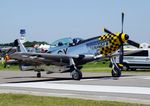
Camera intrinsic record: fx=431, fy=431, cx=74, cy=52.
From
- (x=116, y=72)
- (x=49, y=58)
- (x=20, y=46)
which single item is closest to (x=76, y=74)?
(x=49, y=58)

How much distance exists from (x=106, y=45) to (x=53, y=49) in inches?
133

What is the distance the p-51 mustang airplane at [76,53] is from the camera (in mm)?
23141

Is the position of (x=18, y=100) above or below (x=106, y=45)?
below

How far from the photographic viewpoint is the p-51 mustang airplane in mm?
23141

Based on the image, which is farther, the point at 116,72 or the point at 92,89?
the point at 116,72

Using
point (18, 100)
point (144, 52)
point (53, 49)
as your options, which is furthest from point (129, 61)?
point (18, 100)

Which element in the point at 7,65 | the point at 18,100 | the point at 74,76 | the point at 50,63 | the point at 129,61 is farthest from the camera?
the point at 7,65

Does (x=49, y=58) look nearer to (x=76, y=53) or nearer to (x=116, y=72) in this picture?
(x=76, y=53)

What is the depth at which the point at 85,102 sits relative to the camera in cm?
1204

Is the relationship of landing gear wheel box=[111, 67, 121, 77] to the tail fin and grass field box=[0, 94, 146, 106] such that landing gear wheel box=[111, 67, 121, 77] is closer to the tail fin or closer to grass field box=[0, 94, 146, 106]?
the tail fin

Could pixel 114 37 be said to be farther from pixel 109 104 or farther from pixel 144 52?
pixel 144 52

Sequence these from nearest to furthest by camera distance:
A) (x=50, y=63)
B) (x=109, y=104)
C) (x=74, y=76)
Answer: (x=109, y=104) → (x=74, y=76) → (x=50, y=63)

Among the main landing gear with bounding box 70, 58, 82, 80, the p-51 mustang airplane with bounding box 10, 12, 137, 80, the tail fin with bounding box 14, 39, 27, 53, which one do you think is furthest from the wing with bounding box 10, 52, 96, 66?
the tail fin with bounding box 14, 39, 27, 53

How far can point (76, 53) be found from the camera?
23750 mm
